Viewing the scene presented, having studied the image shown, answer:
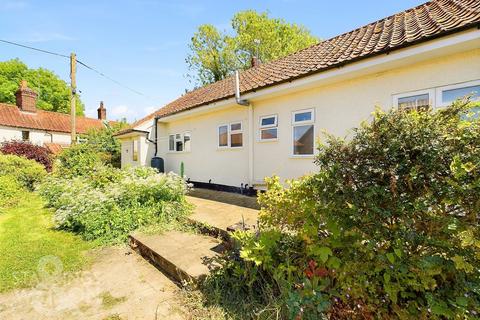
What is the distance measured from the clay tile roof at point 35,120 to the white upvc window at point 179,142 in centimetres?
2043

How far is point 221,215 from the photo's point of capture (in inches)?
239

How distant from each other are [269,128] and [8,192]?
9.92 metres

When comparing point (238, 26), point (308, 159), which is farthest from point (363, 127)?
point (238, 26)

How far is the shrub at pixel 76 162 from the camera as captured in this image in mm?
11038

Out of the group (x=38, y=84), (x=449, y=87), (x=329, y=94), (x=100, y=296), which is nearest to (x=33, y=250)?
(x=100, y=296)

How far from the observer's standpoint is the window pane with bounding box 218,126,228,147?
9906mm

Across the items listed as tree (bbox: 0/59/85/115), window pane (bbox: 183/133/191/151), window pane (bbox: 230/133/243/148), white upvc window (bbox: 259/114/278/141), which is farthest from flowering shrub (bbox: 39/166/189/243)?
tree (bbox: 0/59/85/115)

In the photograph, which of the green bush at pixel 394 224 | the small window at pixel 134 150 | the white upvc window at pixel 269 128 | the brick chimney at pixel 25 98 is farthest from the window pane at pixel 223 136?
the brick chimney at pixel 25 98

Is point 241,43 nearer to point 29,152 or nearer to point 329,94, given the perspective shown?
point 29,152

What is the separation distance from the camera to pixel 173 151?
13.3 meters

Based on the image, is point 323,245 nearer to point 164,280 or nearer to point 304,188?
point 304,188

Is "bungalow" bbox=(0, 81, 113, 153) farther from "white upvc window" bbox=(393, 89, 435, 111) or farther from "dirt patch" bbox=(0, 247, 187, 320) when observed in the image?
"white upvc window" bbox=(393, 89, 435, 111)

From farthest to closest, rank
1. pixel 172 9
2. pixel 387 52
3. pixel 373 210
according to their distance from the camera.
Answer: pixel 172 9 → pixel 387 52 → pixel 373 210

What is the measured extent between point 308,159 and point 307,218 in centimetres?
475
